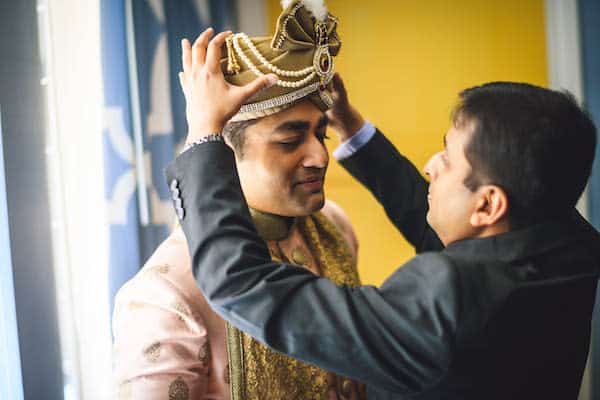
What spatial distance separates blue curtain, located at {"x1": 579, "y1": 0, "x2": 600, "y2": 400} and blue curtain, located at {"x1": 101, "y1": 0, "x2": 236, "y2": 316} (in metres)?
1.40

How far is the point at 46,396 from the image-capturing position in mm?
1235

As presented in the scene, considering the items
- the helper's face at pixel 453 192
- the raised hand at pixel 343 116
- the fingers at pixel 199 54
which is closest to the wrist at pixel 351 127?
the raised hand at pixel 343 116

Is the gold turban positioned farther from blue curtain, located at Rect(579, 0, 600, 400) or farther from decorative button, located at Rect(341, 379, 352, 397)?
blue curtain, located at Rect(579, 0, 600, 400)

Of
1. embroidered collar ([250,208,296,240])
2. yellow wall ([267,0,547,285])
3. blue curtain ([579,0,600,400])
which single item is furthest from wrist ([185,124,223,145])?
blue curtain ([579,0,600,400])

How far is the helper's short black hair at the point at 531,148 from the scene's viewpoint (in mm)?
803

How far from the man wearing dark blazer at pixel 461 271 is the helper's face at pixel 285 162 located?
0.28 meters

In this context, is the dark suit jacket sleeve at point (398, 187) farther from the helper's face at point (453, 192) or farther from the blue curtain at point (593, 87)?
the blue curtain at point (593, 87)

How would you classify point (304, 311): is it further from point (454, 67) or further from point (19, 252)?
point (454, 67)

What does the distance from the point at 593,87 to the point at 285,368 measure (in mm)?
1652

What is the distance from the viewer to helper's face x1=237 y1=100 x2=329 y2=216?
3.71ft

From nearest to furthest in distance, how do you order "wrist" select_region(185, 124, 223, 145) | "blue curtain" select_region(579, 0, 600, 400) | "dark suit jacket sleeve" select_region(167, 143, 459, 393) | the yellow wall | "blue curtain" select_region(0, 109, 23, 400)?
"dark suit jacket sleeve" select_region(167, 143, 459, 393), "wrist" select_region(185, 124, 223, 145), "blue curtain" select_region(0, 109, 23, 400), "blue curtain" select_region(579, 0, 600, 400), the yellow wall

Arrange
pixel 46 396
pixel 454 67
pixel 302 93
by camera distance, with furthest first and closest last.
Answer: pixel 454 67 → pixel 46 396 → pixel 302 93

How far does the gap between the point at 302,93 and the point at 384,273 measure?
1.39 meters

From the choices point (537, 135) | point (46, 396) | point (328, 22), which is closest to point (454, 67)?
point (328, 22)
